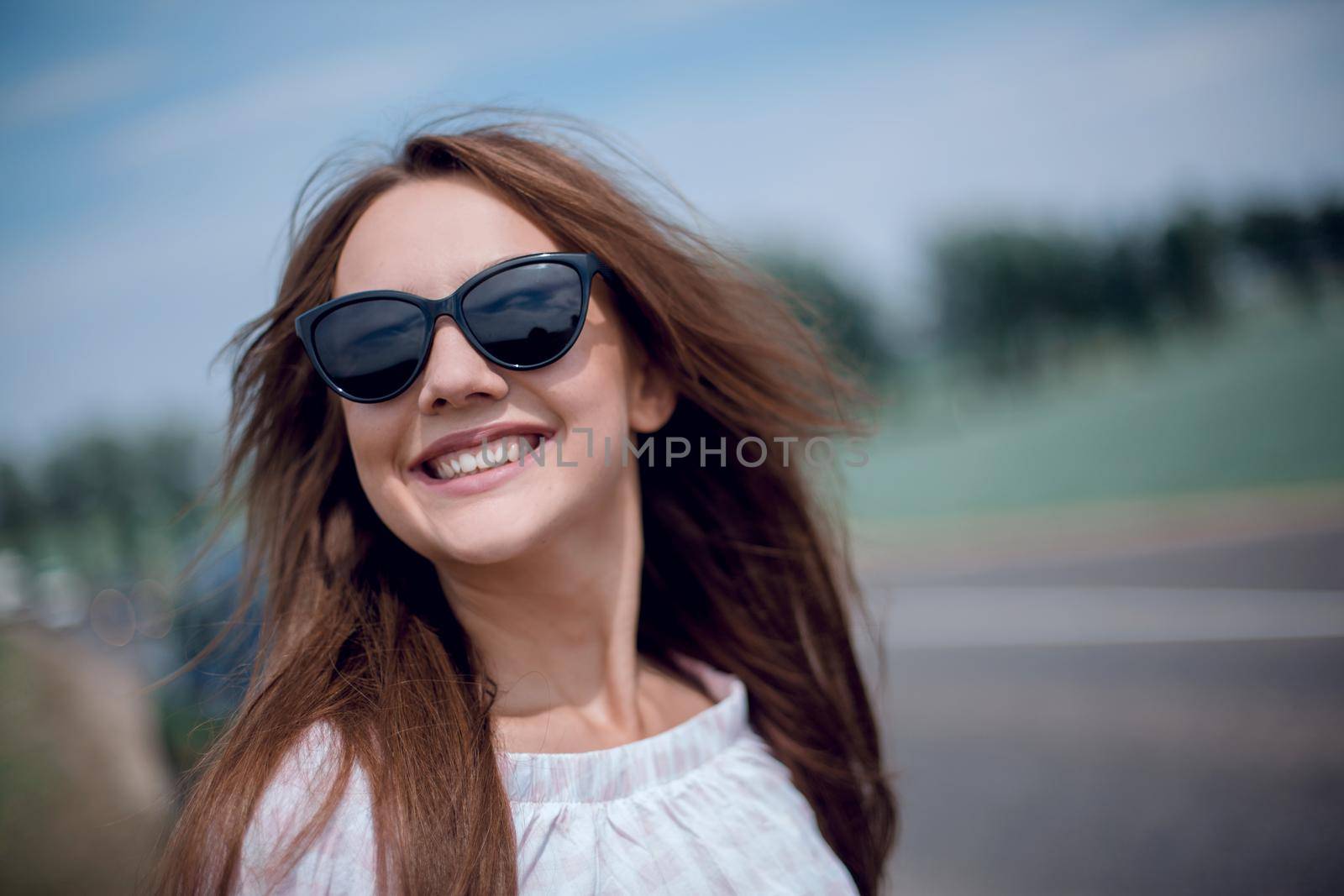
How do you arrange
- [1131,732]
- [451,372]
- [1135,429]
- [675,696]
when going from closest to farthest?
[451,372] → [675,696] → [1131,732] → [1135,429]

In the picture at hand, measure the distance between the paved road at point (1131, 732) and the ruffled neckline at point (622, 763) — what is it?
616 millimetres

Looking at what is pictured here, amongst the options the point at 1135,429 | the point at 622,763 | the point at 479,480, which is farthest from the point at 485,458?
the point at 1135,429

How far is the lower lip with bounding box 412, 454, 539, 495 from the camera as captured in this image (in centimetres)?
154

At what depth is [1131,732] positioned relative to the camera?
4.77m

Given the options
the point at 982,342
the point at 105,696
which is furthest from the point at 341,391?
the point at 982,342

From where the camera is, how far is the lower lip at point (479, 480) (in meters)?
1.54

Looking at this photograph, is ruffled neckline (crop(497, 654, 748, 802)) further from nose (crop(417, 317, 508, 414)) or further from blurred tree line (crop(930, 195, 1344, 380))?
blurred tree line (crop(930, 195, 1344, 380))

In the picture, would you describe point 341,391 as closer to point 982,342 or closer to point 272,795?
point 272,795

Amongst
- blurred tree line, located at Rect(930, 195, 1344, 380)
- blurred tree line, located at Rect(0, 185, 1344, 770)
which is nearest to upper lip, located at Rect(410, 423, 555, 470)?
blurred tree line, located at Rect(0, 185, 1344, 770)

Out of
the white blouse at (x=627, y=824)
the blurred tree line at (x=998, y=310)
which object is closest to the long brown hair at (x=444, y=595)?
the white blouse at (x=627, y=824)

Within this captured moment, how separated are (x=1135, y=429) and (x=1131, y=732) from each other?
8867 millimetres

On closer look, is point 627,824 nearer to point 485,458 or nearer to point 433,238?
point 485,458

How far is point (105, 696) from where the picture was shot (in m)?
4.42

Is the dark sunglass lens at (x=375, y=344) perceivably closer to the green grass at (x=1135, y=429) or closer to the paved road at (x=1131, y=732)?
the paved road at (x=1131, y=732)
